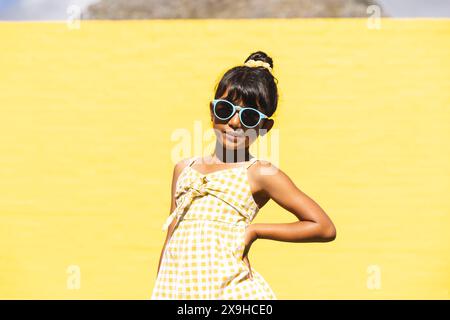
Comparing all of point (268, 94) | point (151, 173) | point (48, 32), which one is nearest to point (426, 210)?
point (151, 173)

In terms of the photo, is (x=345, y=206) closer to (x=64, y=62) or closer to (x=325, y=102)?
(x=325, y=102)

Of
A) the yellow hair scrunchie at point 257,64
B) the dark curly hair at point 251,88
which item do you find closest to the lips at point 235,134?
the dark curly hair at point 251,88

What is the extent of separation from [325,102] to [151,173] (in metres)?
1.22

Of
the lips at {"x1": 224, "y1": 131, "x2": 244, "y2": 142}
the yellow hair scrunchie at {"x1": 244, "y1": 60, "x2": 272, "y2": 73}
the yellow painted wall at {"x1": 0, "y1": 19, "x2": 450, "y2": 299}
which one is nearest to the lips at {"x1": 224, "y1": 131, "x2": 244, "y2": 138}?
the lips at {"x1": 224, "y1": 131, "x2": 244, "y2": 142}

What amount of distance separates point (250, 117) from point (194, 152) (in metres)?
1.95

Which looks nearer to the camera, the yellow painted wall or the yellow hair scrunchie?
the yellow hair scrunchie

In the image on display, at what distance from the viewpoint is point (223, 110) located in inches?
107

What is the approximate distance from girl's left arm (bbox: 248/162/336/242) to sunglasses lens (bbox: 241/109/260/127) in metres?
0.19

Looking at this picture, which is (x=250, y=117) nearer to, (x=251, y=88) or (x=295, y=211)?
(x=251, y=88)

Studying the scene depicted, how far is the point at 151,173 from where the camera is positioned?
4.76 m

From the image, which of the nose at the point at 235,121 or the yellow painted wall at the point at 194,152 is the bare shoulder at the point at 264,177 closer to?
the nose at the point at 235,121

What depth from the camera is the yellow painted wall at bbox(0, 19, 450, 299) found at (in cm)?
465

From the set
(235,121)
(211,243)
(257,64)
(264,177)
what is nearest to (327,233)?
(264,177)

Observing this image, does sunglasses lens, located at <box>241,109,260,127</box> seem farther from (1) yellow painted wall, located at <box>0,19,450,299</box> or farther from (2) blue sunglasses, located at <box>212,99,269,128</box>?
(1) yellow painted wall, located at <box>0,19,450,299</box>
